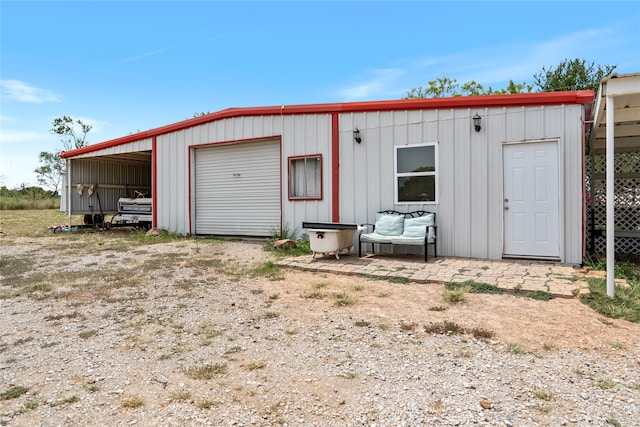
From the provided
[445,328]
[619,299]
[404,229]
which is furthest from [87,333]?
[619,299]

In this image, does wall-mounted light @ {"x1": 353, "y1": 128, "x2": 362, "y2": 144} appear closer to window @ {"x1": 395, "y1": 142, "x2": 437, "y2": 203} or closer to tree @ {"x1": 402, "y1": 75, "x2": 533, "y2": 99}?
window @ {"x1": 395, "y1": 142, "x2": 437, "y2": 203}

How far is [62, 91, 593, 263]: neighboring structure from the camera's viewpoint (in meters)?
6.15

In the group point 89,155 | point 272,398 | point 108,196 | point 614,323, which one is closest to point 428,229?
point 614,323

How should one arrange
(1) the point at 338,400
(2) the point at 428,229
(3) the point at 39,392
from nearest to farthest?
(1) the point at 338,400, (3) the point at 39,392, (2) the point at 428,229

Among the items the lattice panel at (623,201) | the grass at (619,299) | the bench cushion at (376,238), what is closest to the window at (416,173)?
the bench cushion at (376,238)

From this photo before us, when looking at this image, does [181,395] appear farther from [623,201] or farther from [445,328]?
[623,201]

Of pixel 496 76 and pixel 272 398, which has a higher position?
pixel 496 76

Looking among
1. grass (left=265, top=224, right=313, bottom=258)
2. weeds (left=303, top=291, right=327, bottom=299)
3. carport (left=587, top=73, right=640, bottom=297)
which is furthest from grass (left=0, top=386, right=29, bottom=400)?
carport (left=587, top=73, right=640, bottom=297)

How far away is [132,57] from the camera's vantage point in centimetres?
1579

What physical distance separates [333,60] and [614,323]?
58.1 feet

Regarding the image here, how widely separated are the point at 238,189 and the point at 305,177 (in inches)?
93.0

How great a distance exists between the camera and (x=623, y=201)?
24.4 ft

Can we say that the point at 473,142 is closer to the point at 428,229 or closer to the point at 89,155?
A: the point at 428,229

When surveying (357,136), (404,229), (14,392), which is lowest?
(14,392)
